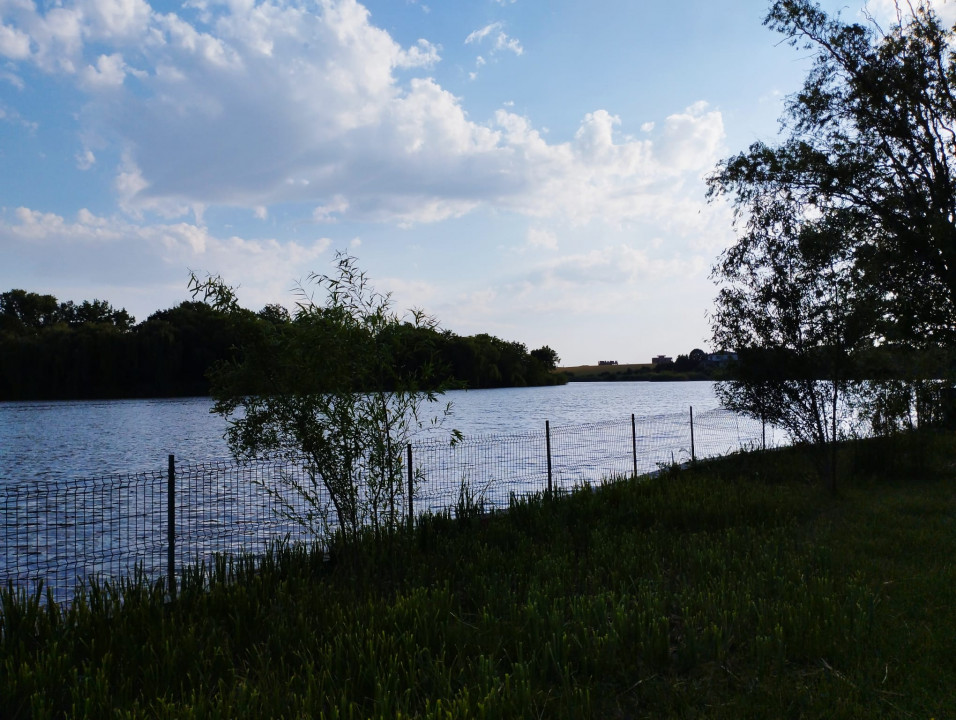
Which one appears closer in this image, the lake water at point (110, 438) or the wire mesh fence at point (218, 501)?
the wire mesh fence at point (218, 501)

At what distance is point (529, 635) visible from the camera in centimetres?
569

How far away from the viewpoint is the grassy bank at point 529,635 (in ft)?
15.5

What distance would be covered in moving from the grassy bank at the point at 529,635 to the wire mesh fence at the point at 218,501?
90cm

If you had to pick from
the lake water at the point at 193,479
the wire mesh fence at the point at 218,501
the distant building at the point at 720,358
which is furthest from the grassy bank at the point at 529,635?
the distant building at the point at 720,358

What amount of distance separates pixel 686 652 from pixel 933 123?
1906 cm

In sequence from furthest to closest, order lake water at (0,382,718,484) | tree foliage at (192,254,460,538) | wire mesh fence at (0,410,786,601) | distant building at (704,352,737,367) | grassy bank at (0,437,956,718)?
lake water at (0,382,718,484) → distant building at (704,352,737,367) → wire mesh fence at (0,410,786,601) → tree foliage at (192,254,460,538) → grassy bank at (0,437,956,718)

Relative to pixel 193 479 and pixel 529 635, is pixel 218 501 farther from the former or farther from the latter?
pixel 193 479

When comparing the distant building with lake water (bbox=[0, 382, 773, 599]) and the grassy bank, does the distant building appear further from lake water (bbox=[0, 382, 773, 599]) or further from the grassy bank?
the grassy bank

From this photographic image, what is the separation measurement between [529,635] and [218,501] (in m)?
7.55

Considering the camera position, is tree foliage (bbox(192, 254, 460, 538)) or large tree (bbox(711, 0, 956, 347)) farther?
large tree (bbox(711, 0, 956, 347))

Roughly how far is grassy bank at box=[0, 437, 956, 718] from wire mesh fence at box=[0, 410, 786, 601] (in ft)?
2.96

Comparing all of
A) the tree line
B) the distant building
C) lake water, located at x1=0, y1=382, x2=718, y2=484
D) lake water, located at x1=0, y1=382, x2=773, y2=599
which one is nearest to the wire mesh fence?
lake water, located at x1=0, y1=382, x2=773, y2=599

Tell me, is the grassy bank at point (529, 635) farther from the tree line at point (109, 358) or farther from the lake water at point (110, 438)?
the tree line at point (109, 358)

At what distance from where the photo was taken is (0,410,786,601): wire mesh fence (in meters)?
9.98
